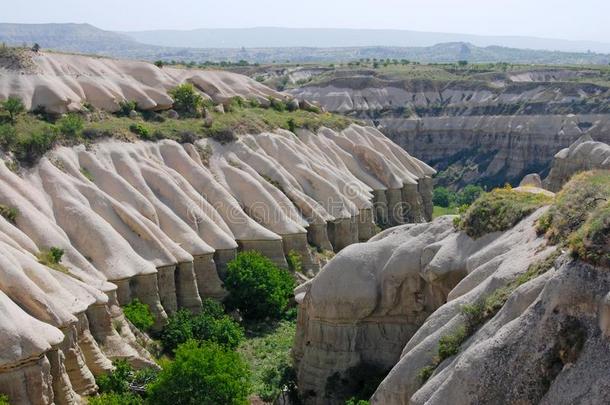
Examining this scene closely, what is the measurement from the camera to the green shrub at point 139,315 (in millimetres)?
38531

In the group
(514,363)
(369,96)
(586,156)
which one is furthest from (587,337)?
(369,96)

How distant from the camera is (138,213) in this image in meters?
45.3

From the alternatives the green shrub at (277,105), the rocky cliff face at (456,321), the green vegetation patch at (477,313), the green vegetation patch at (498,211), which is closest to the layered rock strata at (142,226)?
the green shrub at (277,105)

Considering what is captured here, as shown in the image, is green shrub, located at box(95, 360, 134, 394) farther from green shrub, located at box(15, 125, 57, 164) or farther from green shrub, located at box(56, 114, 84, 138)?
green shrub, located at box(56, 114, 84, 138)

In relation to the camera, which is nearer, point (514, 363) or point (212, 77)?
point (514, 363)

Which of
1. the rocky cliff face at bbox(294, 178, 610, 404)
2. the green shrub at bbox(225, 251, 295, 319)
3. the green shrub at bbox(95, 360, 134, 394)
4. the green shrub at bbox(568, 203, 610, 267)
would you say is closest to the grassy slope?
the green shrub at bbox(225, 251, 295, 319)

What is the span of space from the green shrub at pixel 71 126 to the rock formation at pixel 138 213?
1.10m

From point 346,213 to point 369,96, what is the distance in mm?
67994

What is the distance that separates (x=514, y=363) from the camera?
760 inches

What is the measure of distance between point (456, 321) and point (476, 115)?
92.5 metres

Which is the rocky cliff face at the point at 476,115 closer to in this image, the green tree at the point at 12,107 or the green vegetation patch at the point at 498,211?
the green tree at the point at 12,107

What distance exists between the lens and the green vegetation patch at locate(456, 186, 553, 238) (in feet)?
90.6

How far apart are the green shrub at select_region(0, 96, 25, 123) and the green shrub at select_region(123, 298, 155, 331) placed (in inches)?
638

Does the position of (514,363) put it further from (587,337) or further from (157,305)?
(157,305)
